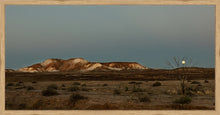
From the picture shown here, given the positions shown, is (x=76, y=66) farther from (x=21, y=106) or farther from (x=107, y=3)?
(x=107, y=3)

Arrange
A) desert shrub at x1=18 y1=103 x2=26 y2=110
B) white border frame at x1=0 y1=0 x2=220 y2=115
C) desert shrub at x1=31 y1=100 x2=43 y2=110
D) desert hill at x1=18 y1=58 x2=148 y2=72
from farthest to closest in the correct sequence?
desert hill at x1=18 y1=58 x2=148 y2=72 → desert shrub at x1=31 y1=100 x2=43 y2=110 → desert shrub at x1=18 y1=103 x2=26 y2=110 → white border frame at x1=0 y1=0 x2=220 y2=115

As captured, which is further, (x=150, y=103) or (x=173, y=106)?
(x=150, y=103)

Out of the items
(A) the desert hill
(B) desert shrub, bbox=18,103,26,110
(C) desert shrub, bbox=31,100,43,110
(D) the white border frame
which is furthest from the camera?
(A) the desert hill

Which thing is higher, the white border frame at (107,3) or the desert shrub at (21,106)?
the white border frame at (107,3)

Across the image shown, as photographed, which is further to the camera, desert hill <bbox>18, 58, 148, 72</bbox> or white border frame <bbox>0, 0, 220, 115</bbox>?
desert hill <bbox>18, 58, 148, 72</bbox>

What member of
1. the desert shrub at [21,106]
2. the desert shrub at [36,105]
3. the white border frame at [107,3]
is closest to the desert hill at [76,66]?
the desert shrub at [36,105]

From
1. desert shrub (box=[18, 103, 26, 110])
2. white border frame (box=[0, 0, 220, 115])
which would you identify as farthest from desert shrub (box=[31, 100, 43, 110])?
white border frame (box=[0, 0, 220, 115])

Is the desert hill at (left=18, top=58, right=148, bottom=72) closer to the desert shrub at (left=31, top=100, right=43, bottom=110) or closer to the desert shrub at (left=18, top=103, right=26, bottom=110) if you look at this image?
the desert shrub at (left=31, top=100, right=43, bottom=110)

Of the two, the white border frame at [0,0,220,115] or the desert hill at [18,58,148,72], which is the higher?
the white border frame at [0,0,220,115]

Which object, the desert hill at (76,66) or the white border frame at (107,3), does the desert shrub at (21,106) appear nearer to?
the white border frame at (107,3)
